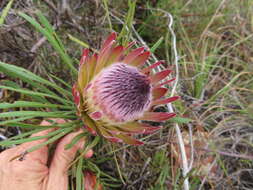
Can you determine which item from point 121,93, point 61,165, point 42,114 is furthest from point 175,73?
point 42,114

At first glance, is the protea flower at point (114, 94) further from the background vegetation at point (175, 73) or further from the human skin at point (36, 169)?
the human skin at point (36, 169)

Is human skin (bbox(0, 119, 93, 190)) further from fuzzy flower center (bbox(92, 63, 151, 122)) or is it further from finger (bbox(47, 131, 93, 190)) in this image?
fuzzy flower center (bbox(92, 63, 151, 122))

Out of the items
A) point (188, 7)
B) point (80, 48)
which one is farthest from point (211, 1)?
point (80, 48)

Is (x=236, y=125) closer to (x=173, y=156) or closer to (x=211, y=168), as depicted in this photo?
(x=211, y=168)

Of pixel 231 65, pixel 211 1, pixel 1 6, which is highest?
pixel 1 6

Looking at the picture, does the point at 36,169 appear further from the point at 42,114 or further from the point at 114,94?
the point at 114,94

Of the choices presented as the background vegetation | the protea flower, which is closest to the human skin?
the background vegetation
